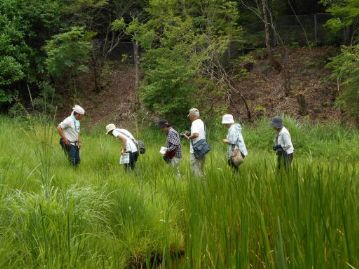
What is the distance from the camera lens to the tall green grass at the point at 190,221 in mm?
2588

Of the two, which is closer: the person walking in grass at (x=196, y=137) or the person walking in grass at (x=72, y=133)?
the person walking in grass at (x=196, y=137)

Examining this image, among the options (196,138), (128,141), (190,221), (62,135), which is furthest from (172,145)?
(190,221)

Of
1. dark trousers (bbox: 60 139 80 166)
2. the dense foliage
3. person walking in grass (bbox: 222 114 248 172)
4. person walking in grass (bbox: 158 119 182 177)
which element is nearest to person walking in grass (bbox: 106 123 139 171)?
person walking in grass (bbox: 158 119 182 177)

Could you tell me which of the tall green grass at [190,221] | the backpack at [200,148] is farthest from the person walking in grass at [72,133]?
the tall green grass at [190,221]

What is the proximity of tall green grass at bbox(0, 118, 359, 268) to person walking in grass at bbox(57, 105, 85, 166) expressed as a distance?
244 centimetres

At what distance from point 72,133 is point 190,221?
596 cm

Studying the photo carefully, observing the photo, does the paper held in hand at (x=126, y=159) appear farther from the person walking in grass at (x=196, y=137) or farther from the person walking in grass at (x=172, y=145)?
the person walking in grass at (x=196, y=137)

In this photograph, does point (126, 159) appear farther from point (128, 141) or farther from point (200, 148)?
point (200, 148)

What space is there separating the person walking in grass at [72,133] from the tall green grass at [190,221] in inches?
96.0

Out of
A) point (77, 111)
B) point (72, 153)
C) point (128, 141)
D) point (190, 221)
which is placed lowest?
point (190, 221)

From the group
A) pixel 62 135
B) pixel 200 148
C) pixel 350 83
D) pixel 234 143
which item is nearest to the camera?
pixel 200 148

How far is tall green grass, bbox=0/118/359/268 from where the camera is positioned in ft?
8.49

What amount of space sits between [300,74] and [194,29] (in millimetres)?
5254

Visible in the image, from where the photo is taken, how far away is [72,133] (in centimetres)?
888
